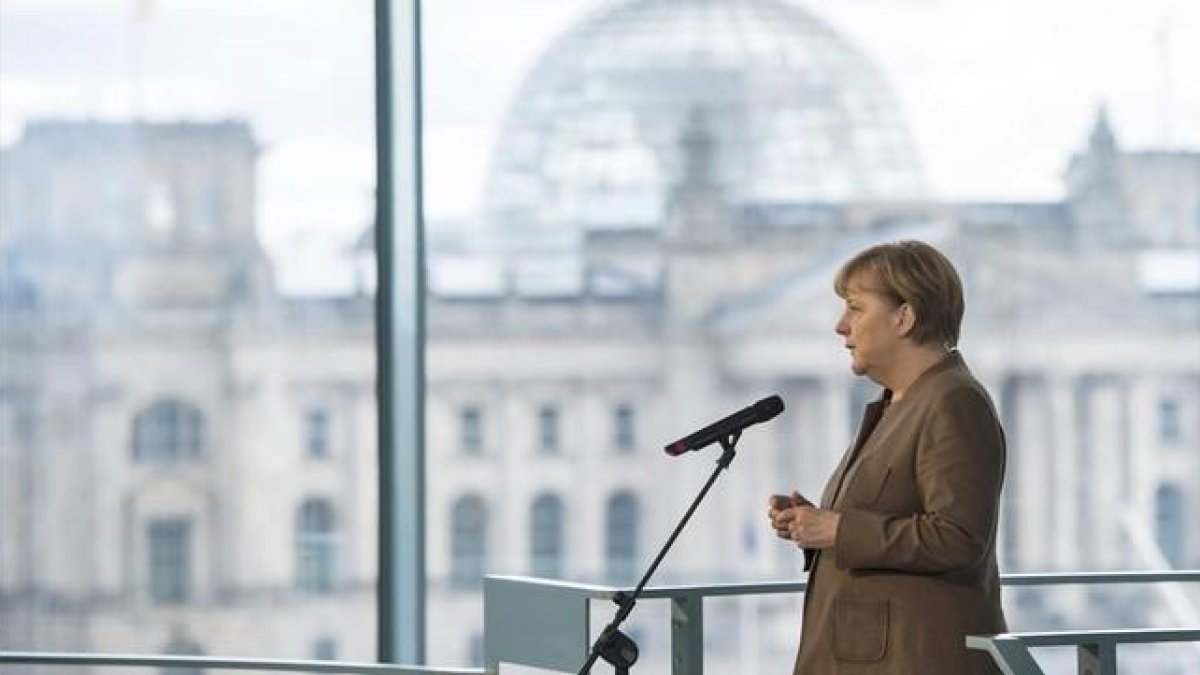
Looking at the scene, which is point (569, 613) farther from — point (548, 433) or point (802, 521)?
point (548, 433)

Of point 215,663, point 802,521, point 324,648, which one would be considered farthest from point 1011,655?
point 324,648

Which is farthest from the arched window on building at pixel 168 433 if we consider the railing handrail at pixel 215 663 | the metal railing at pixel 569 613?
the metal railing at pixel 569 613

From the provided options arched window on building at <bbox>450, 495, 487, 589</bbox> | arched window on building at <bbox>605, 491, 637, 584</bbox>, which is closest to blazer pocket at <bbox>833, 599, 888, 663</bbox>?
arched window on building at <bbox>605, 491, 637, 584</bbox>

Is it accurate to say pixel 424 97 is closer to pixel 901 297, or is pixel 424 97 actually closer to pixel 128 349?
pixel 901 297

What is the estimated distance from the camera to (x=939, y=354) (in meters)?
2.08

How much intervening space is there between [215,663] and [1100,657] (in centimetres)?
131

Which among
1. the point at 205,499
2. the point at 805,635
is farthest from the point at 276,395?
the point at 805,635

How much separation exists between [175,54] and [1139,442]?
8.31 metres

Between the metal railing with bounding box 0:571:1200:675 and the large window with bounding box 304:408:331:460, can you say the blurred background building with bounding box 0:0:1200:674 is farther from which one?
the metal railing with bounding box 0:571:1200:675

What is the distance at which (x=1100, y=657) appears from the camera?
2129mm

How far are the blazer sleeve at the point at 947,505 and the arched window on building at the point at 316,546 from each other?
1559cm

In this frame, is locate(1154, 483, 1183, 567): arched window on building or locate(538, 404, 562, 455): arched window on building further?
locate(538, 404, 562, 455): arched window on building

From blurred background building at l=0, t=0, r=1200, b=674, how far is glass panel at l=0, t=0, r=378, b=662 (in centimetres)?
4

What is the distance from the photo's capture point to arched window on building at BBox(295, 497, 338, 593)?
689 inches
